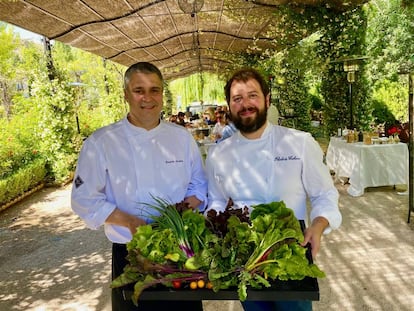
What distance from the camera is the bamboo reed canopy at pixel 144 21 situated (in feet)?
17.7

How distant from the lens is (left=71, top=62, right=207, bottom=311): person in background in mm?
1785

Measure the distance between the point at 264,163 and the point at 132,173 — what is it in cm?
63

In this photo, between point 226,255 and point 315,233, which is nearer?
point 226,255

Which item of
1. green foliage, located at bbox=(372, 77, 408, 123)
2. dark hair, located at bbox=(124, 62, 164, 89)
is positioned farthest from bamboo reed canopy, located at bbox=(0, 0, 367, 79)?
green foliage, located at bbox=(372, 77, 408, 123)

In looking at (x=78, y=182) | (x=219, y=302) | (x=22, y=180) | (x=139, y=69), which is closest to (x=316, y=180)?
(x=139, y=69)

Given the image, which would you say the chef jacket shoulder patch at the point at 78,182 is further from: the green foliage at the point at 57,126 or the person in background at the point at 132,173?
the green foliage at the point at 57,126

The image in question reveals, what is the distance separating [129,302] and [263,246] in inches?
30.7

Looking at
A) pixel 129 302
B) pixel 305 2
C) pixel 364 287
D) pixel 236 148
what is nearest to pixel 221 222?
pixel 236 148

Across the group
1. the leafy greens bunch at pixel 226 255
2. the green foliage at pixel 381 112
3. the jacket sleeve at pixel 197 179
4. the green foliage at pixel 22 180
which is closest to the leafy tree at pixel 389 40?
the green foliage at pixel 381 112

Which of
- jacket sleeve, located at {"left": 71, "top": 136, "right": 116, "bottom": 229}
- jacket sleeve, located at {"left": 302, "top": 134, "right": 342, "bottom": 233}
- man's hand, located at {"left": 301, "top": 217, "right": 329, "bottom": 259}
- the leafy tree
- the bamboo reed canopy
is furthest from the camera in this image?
the leafy tree

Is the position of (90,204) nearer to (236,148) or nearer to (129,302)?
(129,302)

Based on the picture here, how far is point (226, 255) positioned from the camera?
1.27 m

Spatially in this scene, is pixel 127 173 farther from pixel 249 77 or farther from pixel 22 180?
pixel 22 180

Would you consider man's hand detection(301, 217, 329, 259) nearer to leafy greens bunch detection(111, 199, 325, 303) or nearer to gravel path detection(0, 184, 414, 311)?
leafy greens bunch detection(111, 199, 325, 303)
